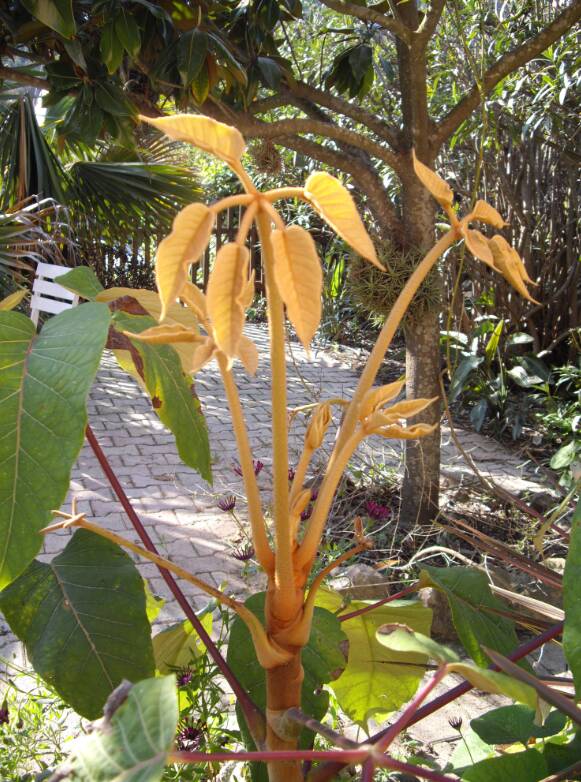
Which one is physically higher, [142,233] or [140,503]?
[142,233]

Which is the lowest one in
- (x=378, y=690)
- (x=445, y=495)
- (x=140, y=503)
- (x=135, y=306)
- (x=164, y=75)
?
(x=140, y=503)

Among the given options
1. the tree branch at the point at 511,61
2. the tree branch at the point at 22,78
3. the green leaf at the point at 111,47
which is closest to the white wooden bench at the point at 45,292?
the tree branch at the point at 22,78

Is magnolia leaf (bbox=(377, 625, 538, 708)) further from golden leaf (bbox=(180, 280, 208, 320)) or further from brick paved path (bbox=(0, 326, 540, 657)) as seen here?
brick paved path (bbox=(0, 326, 540, 657))

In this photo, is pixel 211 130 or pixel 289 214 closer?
pixel 211 130

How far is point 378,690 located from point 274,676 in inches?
13.6

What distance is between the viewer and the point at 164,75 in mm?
1990

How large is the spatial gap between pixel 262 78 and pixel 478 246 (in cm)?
193

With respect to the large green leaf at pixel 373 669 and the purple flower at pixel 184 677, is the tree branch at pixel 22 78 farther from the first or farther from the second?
the large green leaf at pixel 373 669

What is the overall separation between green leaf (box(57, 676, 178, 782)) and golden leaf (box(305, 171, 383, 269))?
0.24 m

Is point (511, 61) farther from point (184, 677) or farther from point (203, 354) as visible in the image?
point (203, 354)

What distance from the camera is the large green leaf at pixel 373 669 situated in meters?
0.73

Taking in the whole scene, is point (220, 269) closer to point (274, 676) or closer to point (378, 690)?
point (274, 676)

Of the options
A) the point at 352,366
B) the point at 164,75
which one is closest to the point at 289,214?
the point at 352,366

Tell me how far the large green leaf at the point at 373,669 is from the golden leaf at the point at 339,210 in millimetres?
487
